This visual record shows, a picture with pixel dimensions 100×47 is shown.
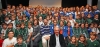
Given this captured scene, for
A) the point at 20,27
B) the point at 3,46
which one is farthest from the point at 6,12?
the point at 3,46

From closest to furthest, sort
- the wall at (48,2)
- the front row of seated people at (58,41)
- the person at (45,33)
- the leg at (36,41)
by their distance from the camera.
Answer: the front row of seated people at (58,41), the person at (45,33), the leg at (36,41), the wall at (48,2)

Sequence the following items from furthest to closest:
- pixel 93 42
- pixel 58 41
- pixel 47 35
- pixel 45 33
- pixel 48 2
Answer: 1. pixel 48 2
2. pixel 45 33
3. pixel 47 35
4. pixel 93 42
5. pixel 58 41

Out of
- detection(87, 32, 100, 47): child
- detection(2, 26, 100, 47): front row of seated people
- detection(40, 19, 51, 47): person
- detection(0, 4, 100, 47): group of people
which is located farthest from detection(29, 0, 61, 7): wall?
detection(87, 32, 100, 47): child

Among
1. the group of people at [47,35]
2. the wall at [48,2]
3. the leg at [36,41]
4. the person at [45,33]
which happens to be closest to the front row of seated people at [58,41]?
the group of people at [47,35]

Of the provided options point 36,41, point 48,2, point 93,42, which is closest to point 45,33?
point 36,41

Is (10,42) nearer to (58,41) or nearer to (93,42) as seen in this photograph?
(58,41)

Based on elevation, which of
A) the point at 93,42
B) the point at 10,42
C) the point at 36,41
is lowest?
the point at 36,41

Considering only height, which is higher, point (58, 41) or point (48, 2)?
point (48, 2)

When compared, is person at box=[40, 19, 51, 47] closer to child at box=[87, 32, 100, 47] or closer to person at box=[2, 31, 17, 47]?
person at box=[2, 31, 17, 47]

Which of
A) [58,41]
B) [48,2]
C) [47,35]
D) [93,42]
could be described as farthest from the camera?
[48,2]

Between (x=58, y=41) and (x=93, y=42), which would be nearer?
(x=58, y=41)

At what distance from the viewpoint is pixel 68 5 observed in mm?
25094

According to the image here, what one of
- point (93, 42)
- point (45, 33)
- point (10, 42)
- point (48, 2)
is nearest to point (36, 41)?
point (45, 33)

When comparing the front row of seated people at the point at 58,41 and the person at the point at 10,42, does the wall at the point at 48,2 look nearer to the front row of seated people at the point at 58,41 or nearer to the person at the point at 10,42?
the front row of seated people at the point at 58,41
